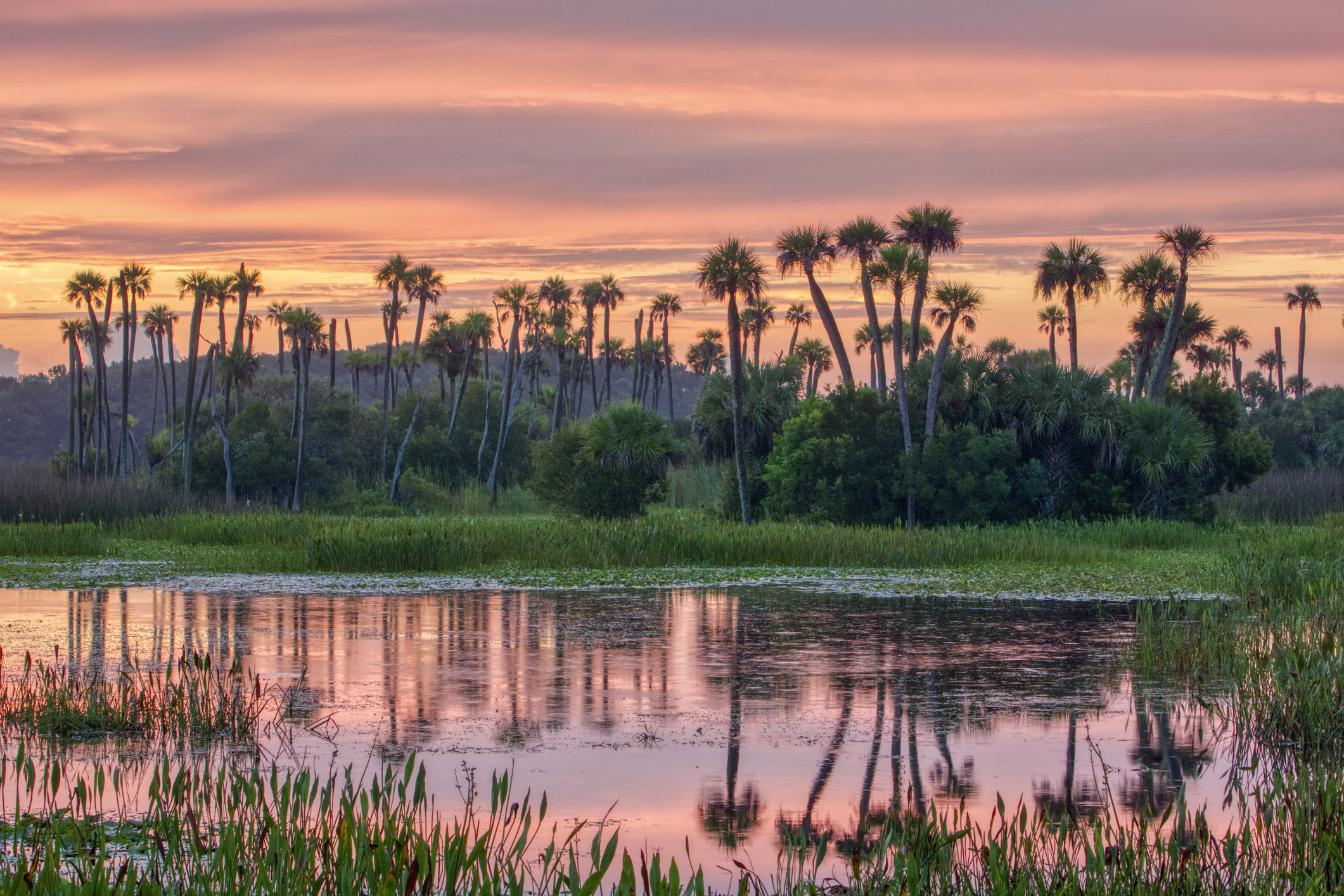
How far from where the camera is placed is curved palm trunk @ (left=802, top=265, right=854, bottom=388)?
44469 millimetres

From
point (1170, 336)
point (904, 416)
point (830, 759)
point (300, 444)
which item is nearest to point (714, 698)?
point (830, 759)

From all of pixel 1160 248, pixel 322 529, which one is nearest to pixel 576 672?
pixel 322 529

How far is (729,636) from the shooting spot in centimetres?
1792

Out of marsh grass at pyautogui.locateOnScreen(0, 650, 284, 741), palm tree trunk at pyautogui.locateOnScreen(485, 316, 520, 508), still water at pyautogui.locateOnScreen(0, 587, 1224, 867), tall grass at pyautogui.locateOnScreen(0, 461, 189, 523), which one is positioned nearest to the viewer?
still water at pyautogui.locateOnScreen(0, 587, 1224, 867)

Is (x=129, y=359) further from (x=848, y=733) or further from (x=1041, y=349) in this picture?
(x=848, y=733)

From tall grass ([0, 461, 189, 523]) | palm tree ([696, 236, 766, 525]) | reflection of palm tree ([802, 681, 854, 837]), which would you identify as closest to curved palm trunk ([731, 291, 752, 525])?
palm tree ([696, 236, 766, 525])

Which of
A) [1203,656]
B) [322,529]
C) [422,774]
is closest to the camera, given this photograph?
[422,774]

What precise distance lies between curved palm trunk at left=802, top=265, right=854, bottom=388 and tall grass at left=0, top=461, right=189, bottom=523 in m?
21.2

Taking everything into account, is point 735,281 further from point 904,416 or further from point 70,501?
point 70,501

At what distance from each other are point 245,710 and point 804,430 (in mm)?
34280

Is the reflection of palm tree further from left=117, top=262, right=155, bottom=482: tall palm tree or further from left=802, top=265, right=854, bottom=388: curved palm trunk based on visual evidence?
left=117, top=262, right=155, bottom=482: tall palm tree

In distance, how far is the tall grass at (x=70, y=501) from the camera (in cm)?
3706

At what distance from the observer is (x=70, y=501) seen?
3772 centimetres

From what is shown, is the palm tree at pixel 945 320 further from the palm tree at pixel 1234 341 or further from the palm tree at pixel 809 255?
the palm tree at pixel 1234 341
